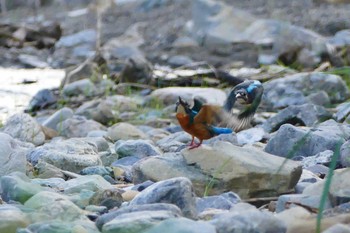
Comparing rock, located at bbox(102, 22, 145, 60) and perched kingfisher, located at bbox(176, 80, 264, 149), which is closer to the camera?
perched kingfisher, located at bbox(176, 80, 264, 149)

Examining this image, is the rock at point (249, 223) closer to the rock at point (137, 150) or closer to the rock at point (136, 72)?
the rock at point (137, 150)

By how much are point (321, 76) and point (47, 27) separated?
5444 mm

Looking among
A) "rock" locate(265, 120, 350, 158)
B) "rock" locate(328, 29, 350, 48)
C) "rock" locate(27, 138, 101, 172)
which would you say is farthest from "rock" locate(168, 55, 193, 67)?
"rock" locate(265, 120, 350, 158)

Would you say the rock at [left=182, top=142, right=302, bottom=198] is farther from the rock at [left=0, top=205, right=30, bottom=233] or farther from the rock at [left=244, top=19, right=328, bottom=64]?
Answer: the rock at [left=244, top=19, right=328, bottom=64]

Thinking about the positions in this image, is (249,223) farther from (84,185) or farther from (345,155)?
(345,155)

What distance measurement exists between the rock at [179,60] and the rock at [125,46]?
0.99ft

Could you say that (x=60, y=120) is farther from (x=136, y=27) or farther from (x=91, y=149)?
(x=136, y=27)

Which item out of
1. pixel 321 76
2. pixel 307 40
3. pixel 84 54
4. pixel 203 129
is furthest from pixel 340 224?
pixel 84 54

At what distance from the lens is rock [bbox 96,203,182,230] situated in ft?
7.87

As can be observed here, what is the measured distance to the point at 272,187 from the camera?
292cm

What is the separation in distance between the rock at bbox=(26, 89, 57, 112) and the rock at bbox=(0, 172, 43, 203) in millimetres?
4012

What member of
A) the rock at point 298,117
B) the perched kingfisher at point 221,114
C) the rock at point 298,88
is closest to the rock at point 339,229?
the perched kingfisher at point 221,114

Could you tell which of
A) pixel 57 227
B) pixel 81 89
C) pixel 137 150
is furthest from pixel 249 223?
pixel 81 89

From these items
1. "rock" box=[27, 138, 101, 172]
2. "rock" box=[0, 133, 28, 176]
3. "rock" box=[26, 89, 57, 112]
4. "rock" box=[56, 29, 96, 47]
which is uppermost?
"rock" box=[0, 133, 28, 176]
